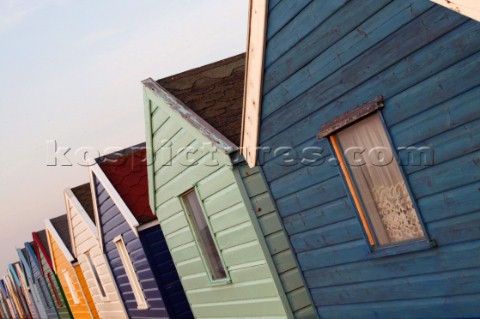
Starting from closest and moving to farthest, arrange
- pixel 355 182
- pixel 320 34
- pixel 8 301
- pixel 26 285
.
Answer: pixel 320 34
pixel 355 182
pixel 26 285
pixel 8 301

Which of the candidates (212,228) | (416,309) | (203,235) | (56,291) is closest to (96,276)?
(56,291)

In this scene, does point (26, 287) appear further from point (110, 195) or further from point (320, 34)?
point (320, 34)

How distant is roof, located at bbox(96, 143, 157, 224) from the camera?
52.8ft

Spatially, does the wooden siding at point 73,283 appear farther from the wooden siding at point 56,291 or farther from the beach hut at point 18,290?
the beach hut at point 18,290

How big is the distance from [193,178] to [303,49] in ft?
14.5

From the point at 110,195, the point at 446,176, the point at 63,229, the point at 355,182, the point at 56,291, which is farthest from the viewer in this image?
the point at 56,291

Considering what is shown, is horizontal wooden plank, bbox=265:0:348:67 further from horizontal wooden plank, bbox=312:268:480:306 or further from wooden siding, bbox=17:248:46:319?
wooden siding, bbox=17:248:46:319

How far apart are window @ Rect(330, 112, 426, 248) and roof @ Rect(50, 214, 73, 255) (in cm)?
1928

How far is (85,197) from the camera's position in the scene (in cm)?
2211

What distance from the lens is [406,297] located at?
717cm

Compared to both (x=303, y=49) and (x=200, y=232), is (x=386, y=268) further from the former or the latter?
(x=200, y=232)

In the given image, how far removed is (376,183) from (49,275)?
26.5m

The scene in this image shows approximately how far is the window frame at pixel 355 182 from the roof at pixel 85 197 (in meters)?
14.1

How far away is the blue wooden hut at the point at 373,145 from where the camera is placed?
19.7 ft
